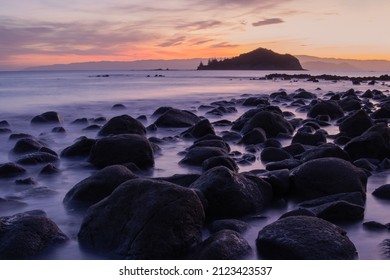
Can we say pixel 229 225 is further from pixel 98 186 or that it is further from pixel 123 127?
pixel 123 127

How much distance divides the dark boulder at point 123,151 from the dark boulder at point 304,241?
3575 millimetres

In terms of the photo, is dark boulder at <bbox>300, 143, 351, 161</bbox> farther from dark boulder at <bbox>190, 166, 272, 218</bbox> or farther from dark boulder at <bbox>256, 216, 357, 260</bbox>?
Result: dark boulder at <bbox>256, 216, 357, 260</bbox>

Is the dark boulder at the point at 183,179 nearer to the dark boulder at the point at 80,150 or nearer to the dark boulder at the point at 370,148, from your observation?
the dark boulder at the point at 80,150

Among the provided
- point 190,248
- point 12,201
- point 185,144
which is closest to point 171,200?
point 190,248

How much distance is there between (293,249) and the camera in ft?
13.0

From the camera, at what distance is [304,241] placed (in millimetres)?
3982

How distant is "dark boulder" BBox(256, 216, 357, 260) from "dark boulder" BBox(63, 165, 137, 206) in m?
2.07

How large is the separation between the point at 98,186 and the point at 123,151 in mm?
1863

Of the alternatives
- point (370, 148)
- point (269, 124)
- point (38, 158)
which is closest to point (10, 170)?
point (38, 158)

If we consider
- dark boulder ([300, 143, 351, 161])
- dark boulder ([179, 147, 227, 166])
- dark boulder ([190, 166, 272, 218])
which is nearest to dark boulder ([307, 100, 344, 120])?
dark boulder ([300, 143, 351, 161])

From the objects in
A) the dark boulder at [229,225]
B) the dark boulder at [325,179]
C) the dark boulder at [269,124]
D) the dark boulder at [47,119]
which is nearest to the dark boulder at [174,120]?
Answer: the dark boulder at [269,124]

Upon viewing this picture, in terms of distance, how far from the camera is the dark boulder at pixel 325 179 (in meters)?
5.72

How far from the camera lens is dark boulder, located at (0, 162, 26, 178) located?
6914mm

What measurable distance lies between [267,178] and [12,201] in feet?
11.0
